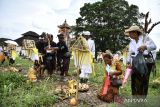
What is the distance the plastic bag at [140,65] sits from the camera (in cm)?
814

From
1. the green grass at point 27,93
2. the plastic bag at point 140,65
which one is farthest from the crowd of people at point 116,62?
the green grass at point 27,93

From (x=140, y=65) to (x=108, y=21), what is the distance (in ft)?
170

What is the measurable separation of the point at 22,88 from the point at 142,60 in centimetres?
446

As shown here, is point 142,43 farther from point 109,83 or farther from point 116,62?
point 109,83

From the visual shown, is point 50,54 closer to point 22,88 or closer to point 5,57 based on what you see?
point 22,88

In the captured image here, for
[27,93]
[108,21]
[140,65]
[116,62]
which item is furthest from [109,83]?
[108,21]

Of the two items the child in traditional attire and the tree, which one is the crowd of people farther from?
the tree

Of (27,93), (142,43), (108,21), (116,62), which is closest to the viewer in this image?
(142,43)

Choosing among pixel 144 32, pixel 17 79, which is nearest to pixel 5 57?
pixel 17 79

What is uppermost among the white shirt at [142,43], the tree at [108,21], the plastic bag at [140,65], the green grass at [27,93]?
the tree at [108,21]

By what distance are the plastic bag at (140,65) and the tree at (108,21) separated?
1888 inches

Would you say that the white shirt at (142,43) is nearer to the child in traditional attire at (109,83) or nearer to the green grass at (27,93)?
the green grass at (27,93)

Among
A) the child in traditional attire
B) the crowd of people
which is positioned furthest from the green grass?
the child in traditional attire

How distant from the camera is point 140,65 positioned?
813cm
